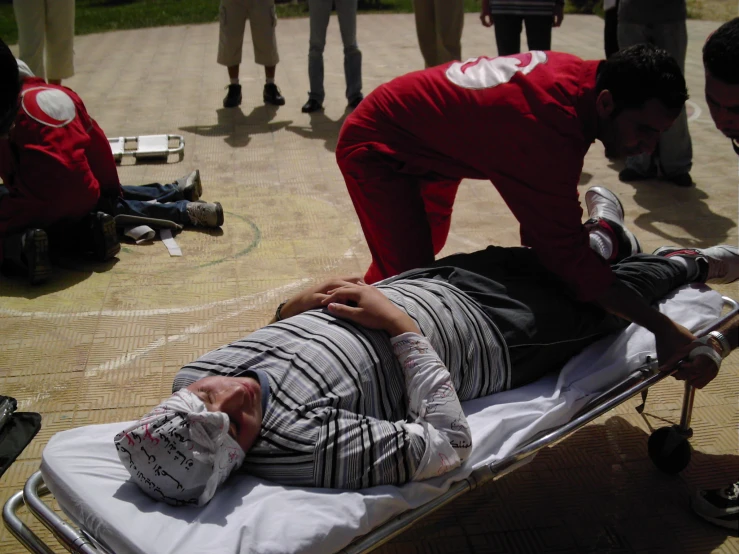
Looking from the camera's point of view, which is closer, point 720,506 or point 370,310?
point 370,310

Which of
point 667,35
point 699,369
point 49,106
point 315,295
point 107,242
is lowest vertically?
point 107,242

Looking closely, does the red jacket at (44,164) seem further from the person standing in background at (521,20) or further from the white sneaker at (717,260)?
the person standing in background at (521,20)

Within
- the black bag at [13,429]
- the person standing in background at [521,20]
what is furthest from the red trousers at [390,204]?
the person standing in background at [521,20]

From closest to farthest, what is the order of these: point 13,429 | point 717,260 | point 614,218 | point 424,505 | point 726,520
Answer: point 424,505, point 726,520, point 13,429, point 717,260, point 614,218

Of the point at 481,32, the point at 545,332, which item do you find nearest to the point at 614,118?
the point at 545,332

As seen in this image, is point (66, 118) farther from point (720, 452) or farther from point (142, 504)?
point (720, 452)

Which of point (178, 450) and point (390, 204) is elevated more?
point (390, 204)

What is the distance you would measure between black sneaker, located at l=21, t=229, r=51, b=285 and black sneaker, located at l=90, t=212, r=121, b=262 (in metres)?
0.26

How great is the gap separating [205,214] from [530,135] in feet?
8.50

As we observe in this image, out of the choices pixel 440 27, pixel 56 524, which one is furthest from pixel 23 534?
pixel 440 27

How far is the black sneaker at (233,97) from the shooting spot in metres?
7.53

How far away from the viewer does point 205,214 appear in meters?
4.62

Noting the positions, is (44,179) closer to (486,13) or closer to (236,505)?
(236,505)

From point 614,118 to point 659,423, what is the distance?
125 centimetres
